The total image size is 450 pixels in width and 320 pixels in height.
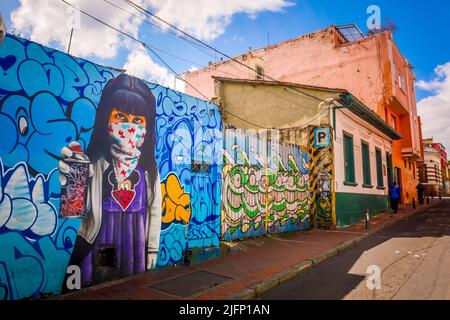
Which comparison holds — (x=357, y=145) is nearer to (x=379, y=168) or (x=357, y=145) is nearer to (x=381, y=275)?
(x=379, y=168)

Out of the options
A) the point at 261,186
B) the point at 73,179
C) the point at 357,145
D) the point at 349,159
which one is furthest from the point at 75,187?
the point at 357,145

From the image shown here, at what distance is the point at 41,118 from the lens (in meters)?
4.25

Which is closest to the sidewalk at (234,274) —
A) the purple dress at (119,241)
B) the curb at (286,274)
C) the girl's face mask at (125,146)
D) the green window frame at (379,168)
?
the curb at (286,274)

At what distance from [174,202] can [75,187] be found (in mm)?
2051

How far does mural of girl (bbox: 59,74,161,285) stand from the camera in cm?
481

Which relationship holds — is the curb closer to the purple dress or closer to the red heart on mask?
the purple dress

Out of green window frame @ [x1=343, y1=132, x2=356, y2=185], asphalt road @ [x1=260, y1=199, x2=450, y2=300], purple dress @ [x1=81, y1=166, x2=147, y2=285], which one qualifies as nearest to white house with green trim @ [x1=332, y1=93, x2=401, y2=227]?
green window frame @ [x1=343, y1=132, x2=356, y2=185]

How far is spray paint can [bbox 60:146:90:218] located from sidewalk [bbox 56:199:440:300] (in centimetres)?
120

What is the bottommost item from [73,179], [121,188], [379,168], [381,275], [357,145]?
[381,275]

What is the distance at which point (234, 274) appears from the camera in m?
5.54

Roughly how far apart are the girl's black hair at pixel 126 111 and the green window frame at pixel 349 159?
32.7ft

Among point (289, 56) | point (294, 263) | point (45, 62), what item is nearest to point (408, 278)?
point (294, 263)

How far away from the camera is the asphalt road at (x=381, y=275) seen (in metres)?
4.44

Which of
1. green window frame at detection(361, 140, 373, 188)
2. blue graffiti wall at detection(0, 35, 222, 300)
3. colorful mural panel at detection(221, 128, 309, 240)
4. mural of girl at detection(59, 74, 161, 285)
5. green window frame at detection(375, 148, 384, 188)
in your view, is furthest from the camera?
green window frame at detection(375, 148, 384, 188)
